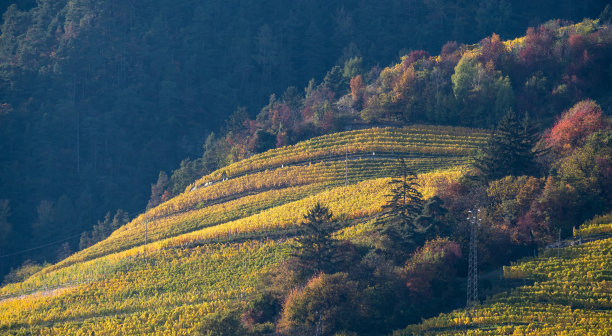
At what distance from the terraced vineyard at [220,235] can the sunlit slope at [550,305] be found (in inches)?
638

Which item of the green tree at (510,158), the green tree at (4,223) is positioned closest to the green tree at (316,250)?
the green tree at (510,158)

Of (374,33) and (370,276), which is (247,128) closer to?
(374,33)

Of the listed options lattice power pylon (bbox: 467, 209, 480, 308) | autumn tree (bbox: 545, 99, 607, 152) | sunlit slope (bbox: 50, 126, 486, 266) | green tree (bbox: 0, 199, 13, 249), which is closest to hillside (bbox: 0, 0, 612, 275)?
green tree (bbox: 0, 199, 13, 249)

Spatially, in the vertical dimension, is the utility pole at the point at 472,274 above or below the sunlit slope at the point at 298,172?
below

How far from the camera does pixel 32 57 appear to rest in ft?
471

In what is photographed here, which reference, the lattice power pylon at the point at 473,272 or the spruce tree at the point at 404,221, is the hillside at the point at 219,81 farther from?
the lattice power pylon at the point at 473,272

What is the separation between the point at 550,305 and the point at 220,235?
34.3 m

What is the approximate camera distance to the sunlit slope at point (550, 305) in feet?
165

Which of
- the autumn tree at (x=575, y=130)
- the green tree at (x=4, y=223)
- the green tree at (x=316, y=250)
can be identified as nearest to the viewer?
the green tree at (x=316, y=250)

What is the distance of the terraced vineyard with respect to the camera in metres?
65.9

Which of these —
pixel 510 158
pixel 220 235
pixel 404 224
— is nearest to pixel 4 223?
pixel 220 235

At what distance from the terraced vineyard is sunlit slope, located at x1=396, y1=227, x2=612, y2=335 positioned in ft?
53.2

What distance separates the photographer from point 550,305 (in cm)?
5309

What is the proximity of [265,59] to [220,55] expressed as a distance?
8788mm
